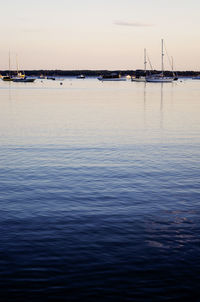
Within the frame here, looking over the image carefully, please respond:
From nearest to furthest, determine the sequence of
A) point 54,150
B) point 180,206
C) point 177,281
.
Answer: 1. point 177,281
2. point 180,206
3. point 54,150

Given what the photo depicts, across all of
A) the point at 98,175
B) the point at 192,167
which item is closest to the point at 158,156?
the point at 192,167

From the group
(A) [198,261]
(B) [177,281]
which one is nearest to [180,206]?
(A) [198,261]

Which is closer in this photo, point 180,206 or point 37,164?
point 180,206

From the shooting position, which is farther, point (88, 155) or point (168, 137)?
point (168, 137)

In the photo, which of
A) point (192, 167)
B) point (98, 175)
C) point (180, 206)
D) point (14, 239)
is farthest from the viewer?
point (192, 167)

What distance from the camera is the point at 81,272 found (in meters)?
11.1

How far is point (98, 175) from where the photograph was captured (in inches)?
875

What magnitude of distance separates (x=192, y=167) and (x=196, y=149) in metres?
6.32

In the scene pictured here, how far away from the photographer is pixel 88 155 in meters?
27.9

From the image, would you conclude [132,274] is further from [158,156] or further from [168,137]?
[168,137]

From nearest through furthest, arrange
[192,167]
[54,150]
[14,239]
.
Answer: [14,239]
[192,167]
[54,150]

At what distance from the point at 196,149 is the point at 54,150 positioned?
425 inches

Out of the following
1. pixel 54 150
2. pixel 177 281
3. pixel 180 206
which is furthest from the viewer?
pixel 54 150

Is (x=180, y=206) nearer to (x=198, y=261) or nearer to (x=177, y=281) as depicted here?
(x=198, y=261)
